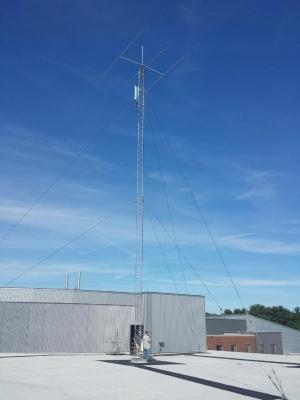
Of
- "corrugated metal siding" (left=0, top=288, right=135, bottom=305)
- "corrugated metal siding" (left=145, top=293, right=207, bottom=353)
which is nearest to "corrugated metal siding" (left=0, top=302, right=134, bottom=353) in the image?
"corrugated metal siding" (left=145, top=293, right=207, bottom=353)

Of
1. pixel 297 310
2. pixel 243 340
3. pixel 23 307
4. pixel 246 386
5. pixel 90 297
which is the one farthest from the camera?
pixel 297 310

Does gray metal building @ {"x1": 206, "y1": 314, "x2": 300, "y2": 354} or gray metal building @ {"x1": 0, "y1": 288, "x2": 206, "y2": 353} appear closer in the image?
gray metal building @ {"x1": 0, "y1": 288, "x2": 206, "y2": 353}

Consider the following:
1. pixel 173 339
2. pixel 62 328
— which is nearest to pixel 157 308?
pixel 173 339

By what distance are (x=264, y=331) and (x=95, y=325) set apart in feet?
120

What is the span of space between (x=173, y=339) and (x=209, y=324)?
3125 cm

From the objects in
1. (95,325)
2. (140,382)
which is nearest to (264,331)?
(95,325)

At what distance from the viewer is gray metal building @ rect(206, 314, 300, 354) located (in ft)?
189

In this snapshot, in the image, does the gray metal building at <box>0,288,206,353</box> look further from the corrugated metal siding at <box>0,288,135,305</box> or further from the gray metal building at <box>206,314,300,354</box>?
the gray metal building at <box>206,314,300,354</box>

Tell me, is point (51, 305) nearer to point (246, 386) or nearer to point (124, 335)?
point (124, 335)

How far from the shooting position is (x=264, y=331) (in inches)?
2472

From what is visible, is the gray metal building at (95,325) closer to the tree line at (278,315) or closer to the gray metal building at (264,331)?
the gray metal building at (264,331)

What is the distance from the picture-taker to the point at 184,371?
21297mm

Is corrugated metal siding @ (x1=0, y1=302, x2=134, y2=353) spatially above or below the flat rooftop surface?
above

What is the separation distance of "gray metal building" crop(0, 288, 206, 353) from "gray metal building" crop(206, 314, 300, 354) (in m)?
21.7
